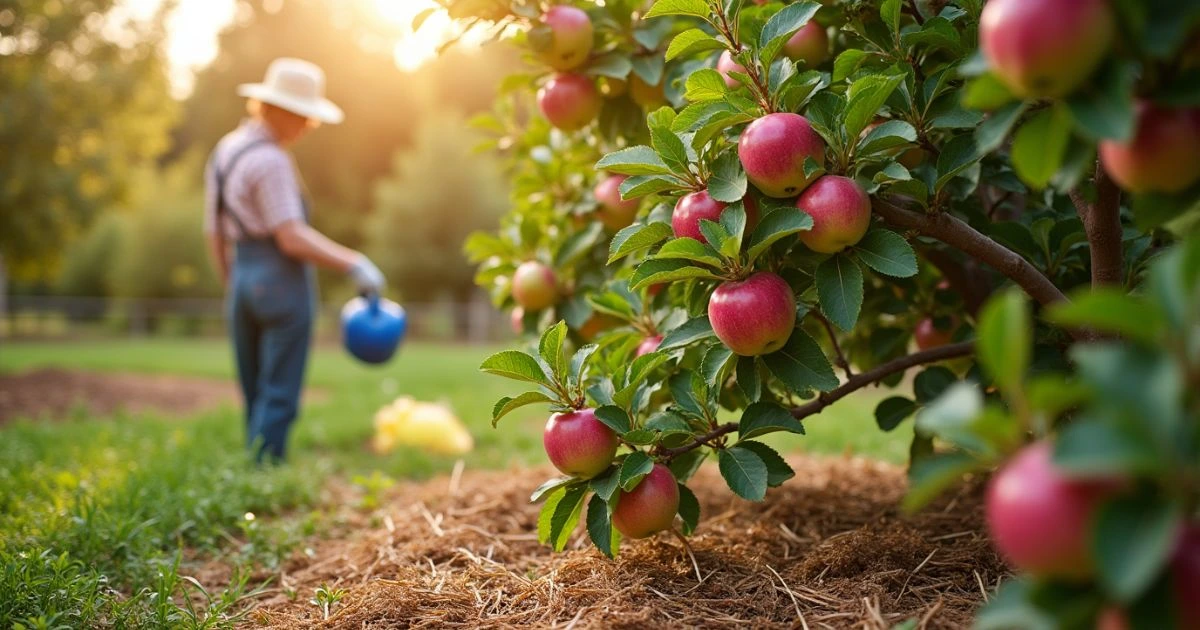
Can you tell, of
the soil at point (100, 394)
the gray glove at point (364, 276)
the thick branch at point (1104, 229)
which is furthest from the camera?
the soil at point (100, 394)

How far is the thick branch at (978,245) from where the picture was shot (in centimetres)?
164

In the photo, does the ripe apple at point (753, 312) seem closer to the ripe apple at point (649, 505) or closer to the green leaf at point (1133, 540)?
the ripe apple at point (649, 505)

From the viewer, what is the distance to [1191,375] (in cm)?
Result: 85

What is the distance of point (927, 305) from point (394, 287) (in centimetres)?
2026

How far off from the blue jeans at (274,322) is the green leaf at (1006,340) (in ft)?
11.8

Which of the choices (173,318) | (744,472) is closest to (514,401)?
(744,472)

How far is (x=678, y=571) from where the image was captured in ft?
6.34

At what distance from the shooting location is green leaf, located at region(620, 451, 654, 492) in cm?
168

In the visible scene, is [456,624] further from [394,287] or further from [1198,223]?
[394,287]

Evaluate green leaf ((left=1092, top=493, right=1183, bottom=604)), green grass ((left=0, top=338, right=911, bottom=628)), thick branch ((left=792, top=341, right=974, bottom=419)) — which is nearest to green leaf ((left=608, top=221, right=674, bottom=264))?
thick branch ((left=792, top=341, right=974, bottom=419))

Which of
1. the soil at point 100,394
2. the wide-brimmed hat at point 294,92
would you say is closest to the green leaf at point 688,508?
the wide-brimmed hat at point 294,92

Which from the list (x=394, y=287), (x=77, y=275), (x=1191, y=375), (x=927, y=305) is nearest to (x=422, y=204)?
(x=394, y=287)

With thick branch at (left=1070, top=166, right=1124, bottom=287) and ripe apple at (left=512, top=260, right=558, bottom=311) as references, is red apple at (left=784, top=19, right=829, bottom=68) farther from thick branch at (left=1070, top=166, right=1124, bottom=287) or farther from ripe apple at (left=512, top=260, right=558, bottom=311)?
ripe apple at (left=512, top=260, right=558, bottom=311)

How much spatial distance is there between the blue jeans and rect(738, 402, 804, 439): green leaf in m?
2.81
